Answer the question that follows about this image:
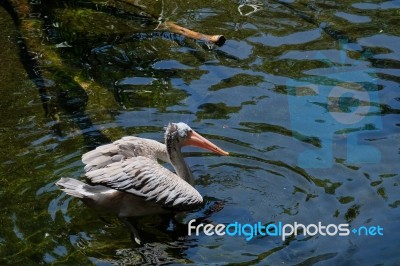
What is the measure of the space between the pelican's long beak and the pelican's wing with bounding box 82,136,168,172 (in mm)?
228

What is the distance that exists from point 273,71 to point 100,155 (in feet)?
7.93

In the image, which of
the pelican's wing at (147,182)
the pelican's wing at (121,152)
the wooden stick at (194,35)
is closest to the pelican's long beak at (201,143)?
the pelican's wing at (121,152)

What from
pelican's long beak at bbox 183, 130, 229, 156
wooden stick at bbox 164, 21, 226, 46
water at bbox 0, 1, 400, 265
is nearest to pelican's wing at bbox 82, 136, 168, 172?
pelican's long beak at bbox 183, 130, 229, 156

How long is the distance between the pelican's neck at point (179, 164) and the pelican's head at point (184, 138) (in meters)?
0.02

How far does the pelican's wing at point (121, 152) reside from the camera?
6258 millimetres

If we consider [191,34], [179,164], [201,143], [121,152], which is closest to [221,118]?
[201,143]

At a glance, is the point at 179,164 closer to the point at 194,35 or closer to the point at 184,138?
the point at 184,138

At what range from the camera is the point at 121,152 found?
6355 millimetres

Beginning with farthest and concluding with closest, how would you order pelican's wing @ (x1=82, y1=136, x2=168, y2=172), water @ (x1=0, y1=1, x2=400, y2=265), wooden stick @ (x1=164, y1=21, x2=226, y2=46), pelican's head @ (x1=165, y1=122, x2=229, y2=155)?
wooden stick @ (x1=164, y1=21, x2=226, y2=46)
pelican's head @ (x1=165, y1=122, x2=229, y2=155)
pelican's wing @ (x1=82, y1=136, x2=168, y2=172)
water @ (x1=0, y1=1, x2=400, y2=265)

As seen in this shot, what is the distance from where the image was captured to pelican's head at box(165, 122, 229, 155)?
6.65 m

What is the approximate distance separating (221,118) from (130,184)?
1516mm

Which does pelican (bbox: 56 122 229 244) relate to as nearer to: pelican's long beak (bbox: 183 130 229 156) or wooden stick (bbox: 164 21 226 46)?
pelican's long beak (bbox: 183 130 229 156)

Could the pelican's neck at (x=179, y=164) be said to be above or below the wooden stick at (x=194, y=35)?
below

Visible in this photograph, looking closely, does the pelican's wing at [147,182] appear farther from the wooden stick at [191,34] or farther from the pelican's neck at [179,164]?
the wooden stick at [191,34]
